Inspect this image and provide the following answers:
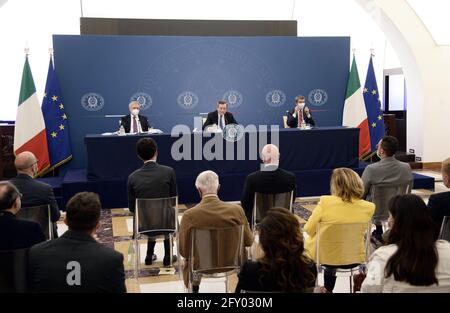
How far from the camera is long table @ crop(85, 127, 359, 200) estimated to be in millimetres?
7316

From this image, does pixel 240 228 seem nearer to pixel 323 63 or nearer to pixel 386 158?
pixel 386 158

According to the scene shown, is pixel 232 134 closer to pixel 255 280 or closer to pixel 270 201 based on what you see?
pixel 270 201

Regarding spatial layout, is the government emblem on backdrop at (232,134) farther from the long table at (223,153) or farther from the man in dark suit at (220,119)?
the man in dark suit at (220,119)

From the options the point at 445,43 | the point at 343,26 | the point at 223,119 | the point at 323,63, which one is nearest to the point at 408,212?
the point at 223,119

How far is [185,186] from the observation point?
7598mm

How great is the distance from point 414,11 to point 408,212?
889 centimetres

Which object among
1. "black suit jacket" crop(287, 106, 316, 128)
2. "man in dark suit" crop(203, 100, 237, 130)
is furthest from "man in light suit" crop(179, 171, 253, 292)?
"black suit jacket" crop(287, 106, 316, 128)

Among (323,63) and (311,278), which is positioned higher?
(323,63)

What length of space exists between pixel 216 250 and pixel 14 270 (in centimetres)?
122

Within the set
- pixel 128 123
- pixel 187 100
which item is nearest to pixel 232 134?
pixel 128 123

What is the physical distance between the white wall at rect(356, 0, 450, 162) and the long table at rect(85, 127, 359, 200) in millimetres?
3014

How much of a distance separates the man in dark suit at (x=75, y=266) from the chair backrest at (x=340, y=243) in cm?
151

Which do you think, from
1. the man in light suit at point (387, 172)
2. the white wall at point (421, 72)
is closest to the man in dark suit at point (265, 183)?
the man in light suit at point (387, 172)

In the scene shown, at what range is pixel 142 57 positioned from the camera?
377 inches
